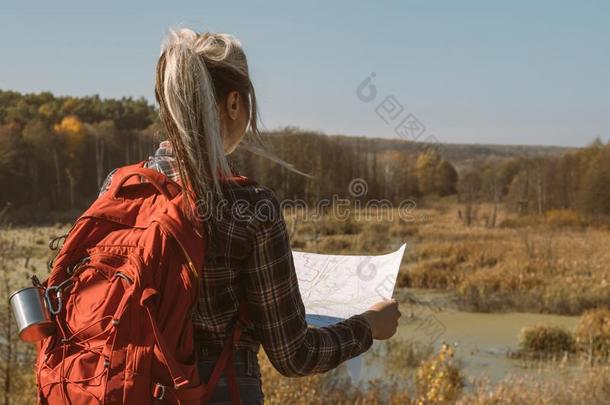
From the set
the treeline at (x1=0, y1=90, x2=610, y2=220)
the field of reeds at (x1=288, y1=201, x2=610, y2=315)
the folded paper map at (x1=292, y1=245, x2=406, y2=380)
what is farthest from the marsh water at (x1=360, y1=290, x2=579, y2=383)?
the folded paper map at (x1=292, y1=245, x2=406, y2=380)

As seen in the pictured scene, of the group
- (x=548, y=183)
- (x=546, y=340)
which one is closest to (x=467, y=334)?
(x=546, y=340)

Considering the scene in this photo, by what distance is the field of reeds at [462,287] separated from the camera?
4934mm

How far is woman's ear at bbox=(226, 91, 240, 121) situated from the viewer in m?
1.25

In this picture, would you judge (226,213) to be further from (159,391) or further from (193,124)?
(159,391)

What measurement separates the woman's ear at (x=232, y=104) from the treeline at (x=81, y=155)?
57.8 ft

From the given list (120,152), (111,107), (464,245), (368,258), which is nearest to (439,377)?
(368,258)

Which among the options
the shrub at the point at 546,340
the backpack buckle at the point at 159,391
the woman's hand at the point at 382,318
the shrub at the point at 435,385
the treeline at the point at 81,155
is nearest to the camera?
the backpack buckle at the point at 159,391

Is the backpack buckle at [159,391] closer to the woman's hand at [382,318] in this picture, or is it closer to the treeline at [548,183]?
the woman's hand at [382,318]

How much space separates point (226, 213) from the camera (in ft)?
3.94

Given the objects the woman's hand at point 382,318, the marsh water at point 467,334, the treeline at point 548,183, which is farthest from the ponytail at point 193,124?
the treeline at point 548,183

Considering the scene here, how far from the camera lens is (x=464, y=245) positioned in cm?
2111

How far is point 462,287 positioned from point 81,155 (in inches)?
580

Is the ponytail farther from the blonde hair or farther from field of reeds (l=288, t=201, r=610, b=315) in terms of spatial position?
field of reeds (l=288, t=201, r=610, b=315)

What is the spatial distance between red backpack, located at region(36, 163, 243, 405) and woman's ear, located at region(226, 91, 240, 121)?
146 millimetres
